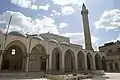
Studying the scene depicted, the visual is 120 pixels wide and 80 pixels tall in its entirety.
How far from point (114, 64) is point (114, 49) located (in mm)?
6538

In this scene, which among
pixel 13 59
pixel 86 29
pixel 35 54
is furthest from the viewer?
pixel 86 29

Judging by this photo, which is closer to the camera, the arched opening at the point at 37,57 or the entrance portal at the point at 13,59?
the entrance portal at the point at 13,59

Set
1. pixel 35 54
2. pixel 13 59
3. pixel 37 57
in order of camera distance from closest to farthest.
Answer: pixel 13 59 < pixel 35 54 < pixel 37 57

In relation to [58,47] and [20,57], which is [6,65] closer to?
[20,57]

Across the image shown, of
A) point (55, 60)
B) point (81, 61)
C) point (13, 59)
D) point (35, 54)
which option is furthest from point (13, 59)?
point (81, 61)

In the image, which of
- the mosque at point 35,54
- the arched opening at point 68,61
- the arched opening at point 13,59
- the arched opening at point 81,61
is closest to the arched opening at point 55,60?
the mosque at point 35,54

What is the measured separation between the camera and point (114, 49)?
3959 cm

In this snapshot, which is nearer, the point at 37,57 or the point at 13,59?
the point at 13,59

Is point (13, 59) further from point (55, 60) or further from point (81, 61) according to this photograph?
point (81, 61)

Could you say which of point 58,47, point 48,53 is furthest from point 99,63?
point 48,53

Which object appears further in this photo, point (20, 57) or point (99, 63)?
point (99, 63)

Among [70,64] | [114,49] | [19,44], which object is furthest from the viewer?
[114,49]

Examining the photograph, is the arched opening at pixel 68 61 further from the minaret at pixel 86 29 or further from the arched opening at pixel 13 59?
the arched opening at pixel 13 59

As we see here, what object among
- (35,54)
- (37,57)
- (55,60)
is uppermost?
(35,54)
